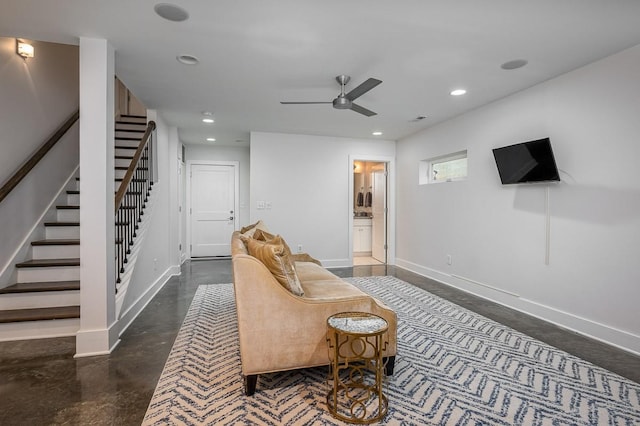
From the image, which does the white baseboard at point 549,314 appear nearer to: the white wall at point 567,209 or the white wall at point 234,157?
the white wall at point 567,209

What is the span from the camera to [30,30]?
2420 millimetres

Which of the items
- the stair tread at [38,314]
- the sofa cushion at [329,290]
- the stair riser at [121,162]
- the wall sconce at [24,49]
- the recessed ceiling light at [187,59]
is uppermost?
the wall sconce at [24,49]

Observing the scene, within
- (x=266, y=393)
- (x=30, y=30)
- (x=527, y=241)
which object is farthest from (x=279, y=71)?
(x=527, y=241)

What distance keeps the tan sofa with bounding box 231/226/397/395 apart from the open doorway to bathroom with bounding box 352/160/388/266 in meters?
4.39

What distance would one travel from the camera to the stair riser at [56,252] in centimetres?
328

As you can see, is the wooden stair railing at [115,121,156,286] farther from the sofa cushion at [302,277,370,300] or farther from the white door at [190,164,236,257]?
the white door at [190,164,236,257]

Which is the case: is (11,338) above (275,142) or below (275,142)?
below

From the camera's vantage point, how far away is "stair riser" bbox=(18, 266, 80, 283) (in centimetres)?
305

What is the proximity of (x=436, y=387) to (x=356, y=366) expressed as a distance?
0.62 metres

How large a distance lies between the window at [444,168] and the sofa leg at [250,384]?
403 centimetres

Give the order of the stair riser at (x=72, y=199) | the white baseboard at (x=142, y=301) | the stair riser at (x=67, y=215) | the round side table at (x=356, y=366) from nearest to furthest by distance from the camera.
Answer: the round side table at (x=356, y=366) < the white baseboard at (x=142, y=301) < the stair riser at (x=67, y=215) < the stair riser at (x=72, y=199)

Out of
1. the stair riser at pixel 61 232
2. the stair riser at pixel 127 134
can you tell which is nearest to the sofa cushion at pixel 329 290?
the stair riser at pixel 61 232

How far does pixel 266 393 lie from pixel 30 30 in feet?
10.6

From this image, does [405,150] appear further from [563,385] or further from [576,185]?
[563,385]
